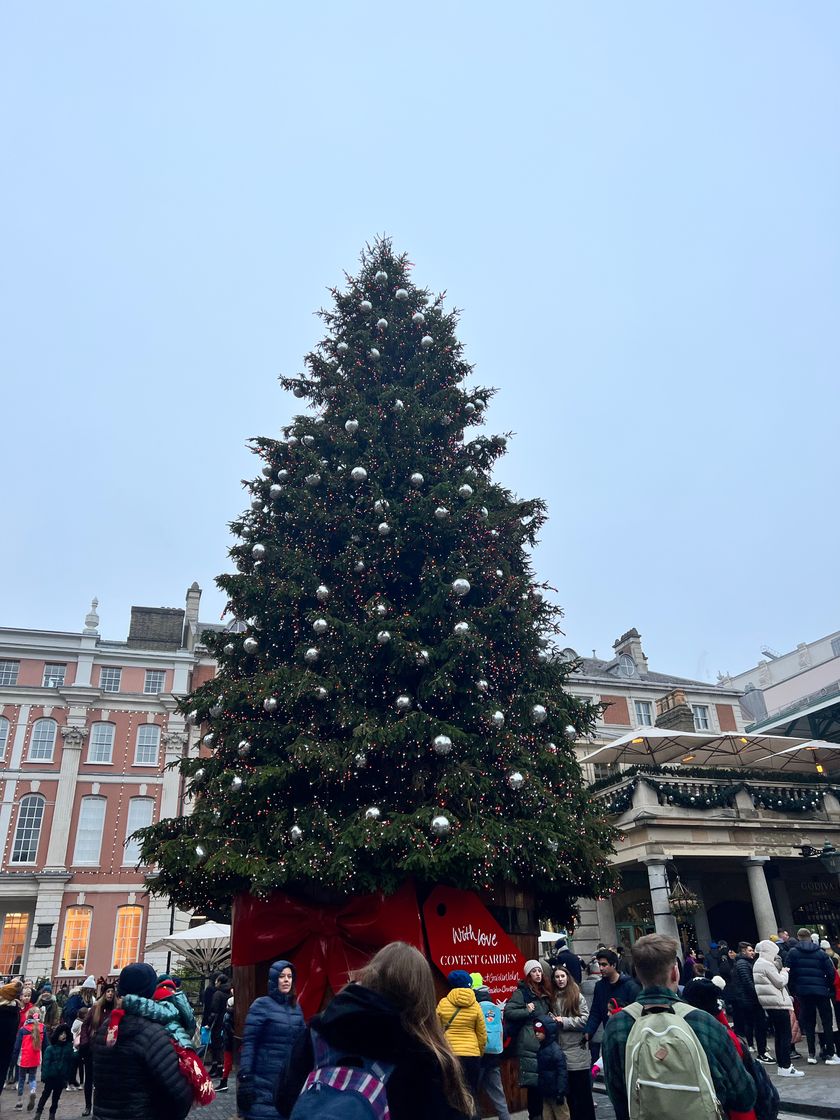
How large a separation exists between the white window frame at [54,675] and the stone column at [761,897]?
31940mm

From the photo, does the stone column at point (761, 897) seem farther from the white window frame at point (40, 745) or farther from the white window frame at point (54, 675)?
the white window frame at point (54, 675)

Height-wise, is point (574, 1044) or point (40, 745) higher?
point (40, 745)

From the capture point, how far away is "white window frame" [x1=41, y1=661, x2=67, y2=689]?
39438mm

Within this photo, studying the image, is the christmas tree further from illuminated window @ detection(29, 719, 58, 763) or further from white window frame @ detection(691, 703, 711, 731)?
white window frame @ detection(691, 703, 711, 731)

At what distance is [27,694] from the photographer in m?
38.8

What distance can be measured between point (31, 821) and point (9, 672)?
24.2ft

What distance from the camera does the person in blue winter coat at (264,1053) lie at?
20.2 feet

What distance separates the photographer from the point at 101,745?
1547 inches

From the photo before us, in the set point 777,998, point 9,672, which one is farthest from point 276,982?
point 9,672

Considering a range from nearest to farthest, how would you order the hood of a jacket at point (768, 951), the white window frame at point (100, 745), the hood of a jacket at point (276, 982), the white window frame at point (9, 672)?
the hood of a jacket at point (276, 982) → the hood of a jacket at point (768, 951) → the white window frame at point (100, 745) → the white window frame at point (9, 672)

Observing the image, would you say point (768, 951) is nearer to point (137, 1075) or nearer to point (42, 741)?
point (137, 1075)

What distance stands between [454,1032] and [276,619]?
6365 mm

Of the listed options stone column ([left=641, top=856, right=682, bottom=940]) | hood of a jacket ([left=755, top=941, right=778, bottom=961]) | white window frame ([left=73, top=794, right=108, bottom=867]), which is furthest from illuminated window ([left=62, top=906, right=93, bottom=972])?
hood of a jacket ([left=755, top=941, right=778, bottom=961])

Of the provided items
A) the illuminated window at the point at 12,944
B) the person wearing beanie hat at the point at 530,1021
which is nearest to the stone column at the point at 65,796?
the illuminated window at the point at 12,944
